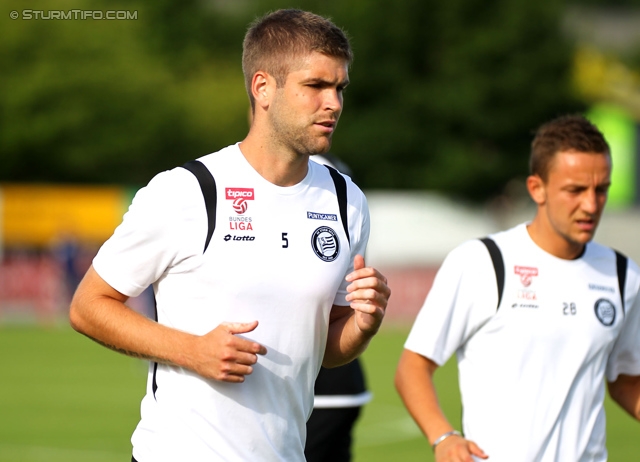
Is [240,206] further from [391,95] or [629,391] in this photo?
[391,95]

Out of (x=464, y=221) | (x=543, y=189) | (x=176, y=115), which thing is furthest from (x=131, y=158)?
(x=543, y=189)

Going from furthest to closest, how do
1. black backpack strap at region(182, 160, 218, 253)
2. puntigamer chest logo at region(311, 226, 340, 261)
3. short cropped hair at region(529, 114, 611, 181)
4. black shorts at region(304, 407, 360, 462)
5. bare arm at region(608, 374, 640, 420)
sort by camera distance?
1. black shorts at region(304, 407, 360, 462)
2. bare arm at region(608, 374, 640, 420)
3. short cropped hair at region(529, 114, 611, 181)
4. puntigamer chest logo at region(311, 226, 340, 261)
5. black backpack strap at region(182, 160, 218, 253)

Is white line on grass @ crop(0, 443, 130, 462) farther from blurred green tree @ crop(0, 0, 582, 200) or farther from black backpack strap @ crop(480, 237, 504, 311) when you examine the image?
blurred green tree @ crop(0, 0, 582, 200)

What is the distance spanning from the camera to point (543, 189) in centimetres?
616

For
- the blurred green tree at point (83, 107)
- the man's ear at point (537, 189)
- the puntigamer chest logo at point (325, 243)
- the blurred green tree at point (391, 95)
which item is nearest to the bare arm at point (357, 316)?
the puntigamer chest logo at point (325, 243)

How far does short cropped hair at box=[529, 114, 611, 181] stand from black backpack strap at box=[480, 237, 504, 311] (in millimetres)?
455

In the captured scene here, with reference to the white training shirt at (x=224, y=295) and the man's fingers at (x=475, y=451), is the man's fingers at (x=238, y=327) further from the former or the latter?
the man's fingers at (x=475, y=451)

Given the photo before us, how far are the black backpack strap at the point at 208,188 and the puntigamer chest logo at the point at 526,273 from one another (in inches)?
73.1

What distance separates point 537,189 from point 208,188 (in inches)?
83.5

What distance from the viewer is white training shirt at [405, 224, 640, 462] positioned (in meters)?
5.70

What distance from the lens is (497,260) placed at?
5.96 meters

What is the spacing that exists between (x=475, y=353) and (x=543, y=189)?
3.09ft

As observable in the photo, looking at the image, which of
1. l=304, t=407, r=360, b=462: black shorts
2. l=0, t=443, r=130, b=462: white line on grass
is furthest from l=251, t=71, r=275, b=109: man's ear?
l=0, t=443, r=130, b=462: white line on grass

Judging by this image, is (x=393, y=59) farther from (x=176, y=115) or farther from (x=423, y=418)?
(x=423, y=418)
